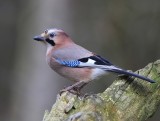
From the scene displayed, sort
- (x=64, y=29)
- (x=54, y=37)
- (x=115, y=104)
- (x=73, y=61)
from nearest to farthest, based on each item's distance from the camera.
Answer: (x=115, y=104), (x=73, y=61), (x=54, y=37), (x=64, y=29)

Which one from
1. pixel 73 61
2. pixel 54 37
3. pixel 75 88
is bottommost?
pixel 75 88

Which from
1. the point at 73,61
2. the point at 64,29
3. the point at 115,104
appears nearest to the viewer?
the point at 115,104

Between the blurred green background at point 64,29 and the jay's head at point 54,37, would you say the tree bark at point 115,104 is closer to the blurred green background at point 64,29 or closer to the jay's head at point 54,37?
the jay's head at point 54,37

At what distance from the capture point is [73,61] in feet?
23.8

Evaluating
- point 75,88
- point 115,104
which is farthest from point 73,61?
point 115,104

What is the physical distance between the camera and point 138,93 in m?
6.30

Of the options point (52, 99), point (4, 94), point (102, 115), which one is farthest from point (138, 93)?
point (4, 94)

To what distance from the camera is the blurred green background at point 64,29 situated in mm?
11688

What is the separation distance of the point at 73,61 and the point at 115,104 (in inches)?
49.4

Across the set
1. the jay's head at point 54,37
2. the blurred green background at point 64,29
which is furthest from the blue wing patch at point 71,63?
the blurred green background at point 64,29

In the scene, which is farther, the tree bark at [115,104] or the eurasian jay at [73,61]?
the eurasian jay at [73,61]

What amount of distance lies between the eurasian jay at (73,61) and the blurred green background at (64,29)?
3.81m

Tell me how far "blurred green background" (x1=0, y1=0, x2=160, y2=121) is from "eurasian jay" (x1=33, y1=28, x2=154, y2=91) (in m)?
3.81

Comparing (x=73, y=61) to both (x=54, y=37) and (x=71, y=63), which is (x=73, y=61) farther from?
(x=54, y=37)
